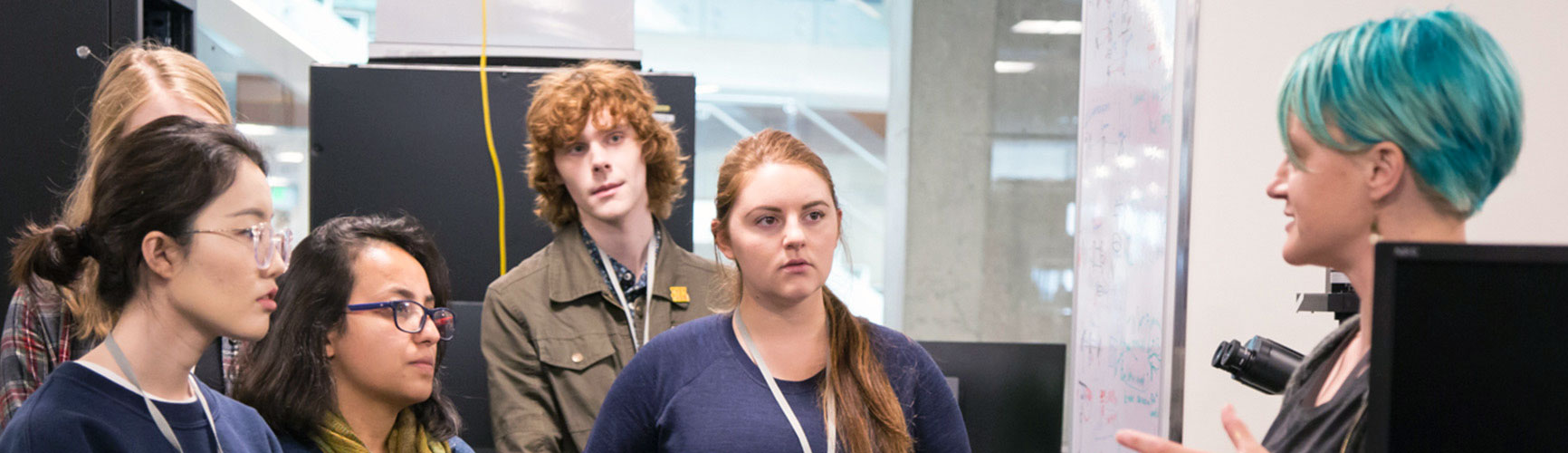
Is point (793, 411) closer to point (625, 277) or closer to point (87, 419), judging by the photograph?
point (625, 277)

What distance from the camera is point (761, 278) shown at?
1.72 meters

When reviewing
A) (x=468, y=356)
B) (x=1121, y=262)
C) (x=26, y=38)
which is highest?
(x=26, y=38)

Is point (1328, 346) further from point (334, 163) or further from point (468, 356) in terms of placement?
point (334, 163)

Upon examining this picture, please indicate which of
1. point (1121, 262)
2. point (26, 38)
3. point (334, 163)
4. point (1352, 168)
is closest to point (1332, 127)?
point (1352, 168)

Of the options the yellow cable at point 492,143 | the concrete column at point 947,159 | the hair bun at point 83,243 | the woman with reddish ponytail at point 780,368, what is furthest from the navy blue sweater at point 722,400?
the concrete column at point 947,159

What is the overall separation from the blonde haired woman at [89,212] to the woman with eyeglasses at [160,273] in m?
0.05

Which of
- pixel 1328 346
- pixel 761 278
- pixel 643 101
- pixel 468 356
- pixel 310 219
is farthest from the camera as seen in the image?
pixel 310 219

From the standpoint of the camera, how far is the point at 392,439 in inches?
73.3

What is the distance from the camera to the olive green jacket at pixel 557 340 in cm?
214

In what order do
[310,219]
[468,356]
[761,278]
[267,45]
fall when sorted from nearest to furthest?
[761,278], [468,356], [310,219], [267,45]

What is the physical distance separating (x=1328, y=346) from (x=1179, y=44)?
1445 mm

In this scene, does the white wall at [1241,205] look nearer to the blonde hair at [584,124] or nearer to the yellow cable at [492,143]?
the blonde hair at [584,124]

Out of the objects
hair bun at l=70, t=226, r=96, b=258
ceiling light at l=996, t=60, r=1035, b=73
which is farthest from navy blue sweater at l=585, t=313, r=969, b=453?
ceiling light at l=996, t=60, r=1035, b=73

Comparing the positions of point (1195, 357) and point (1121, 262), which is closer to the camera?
point (1195, 357)
